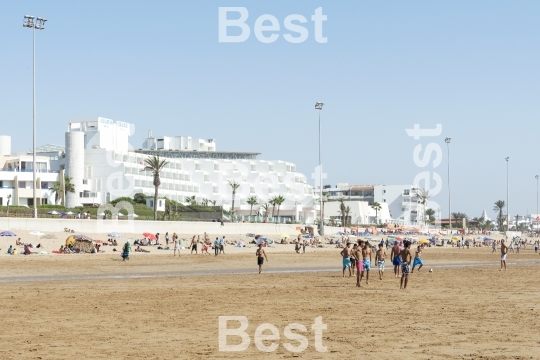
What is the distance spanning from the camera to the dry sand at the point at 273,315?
1268cm

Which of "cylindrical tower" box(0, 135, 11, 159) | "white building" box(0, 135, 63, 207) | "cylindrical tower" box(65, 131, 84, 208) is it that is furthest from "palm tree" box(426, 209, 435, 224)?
"cylindrical tower" box(0, 135, 11, 159)

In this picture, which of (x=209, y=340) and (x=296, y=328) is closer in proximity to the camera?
(x=209, y=340)

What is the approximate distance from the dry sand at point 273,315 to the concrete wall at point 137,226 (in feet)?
92.4

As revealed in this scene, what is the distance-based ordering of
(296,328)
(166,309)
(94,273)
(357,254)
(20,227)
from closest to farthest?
(296,328) < (166,309) < (357,254) < (94,273) < (20,227)

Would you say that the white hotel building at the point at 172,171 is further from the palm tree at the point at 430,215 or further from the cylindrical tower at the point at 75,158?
the palm tree at the point at 430,215

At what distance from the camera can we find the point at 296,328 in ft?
50.0

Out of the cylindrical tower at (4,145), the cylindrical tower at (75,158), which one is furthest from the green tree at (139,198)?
the cylindrical tower at (4,145)

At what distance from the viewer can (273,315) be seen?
1758cm

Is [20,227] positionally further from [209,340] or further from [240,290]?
[209,340]

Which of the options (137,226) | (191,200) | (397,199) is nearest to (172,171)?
(191,200)

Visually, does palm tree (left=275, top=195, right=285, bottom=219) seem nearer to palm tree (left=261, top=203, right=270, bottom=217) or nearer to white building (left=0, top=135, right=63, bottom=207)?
palm tree (left=261, top=203, right=270, bottom=217)

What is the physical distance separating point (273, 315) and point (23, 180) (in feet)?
254

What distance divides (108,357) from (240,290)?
1255 cm

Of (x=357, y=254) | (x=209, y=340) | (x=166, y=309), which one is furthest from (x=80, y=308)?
(x=357, y=254)
